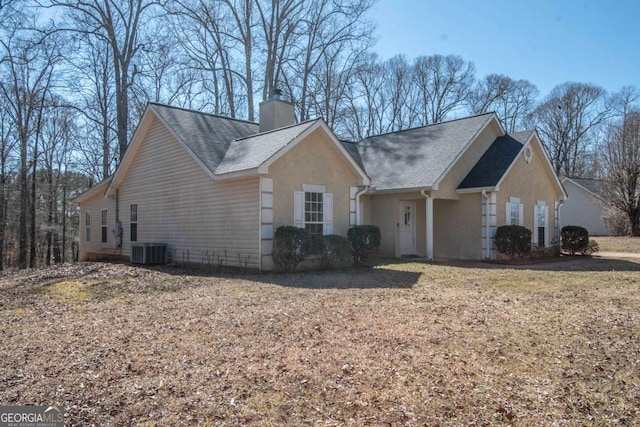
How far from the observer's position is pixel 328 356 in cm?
492

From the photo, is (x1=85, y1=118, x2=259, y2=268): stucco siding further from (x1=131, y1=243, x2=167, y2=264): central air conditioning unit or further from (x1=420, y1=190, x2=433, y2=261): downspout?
(x1=420, y1=190, x2=433, y2=261): downspout

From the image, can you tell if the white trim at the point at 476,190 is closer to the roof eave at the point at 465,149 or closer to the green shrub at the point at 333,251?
the roof eave at the point at 465,149

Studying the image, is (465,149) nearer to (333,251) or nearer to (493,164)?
(493,164)

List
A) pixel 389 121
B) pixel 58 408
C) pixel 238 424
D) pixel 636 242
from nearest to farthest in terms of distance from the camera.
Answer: pixel 238 424
pixel 58 408
pixel 636 242
pixel 389 121

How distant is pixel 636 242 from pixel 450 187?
13.0 meters

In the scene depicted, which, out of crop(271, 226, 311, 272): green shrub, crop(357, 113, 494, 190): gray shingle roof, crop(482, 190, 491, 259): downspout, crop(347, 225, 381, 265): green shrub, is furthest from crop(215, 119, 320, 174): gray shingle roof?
crop(482, 190, 491, 259): downspout

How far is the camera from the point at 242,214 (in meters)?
12.4

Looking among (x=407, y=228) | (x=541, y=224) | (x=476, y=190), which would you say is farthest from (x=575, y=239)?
(x=407, y=228)

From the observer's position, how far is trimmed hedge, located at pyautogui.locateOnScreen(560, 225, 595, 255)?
18109 mm

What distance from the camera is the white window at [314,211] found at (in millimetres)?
12781

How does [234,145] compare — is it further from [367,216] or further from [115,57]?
[115,57]

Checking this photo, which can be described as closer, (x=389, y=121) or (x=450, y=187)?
(x=450, y=187)

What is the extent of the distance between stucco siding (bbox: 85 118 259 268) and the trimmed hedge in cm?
1304

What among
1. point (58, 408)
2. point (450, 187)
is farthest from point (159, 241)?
point (58, 408)
